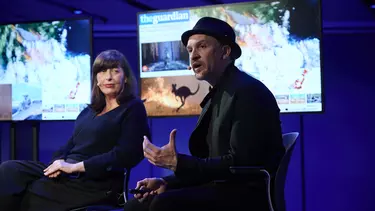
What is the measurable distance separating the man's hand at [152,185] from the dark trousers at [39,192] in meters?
0.60

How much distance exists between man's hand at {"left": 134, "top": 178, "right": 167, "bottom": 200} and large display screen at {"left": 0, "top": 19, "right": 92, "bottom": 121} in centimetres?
171

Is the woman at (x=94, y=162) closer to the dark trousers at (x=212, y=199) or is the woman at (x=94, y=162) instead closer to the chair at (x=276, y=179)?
the dark trousers at (x=212, y=199)

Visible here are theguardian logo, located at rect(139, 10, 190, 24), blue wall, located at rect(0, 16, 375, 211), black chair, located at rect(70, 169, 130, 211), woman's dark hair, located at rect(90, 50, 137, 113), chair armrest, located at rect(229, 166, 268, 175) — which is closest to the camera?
chair armrest, located at rect(229, 166, 268, 175)

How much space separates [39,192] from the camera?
8.93ft

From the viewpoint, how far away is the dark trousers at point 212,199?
74.1 inches

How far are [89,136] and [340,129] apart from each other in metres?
2.60

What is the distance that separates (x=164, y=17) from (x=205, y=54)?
1614 millimetres

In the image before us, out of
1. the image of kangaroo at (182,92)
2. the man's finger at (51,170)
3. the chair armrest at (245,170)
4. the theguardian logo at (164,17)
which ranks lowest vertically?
the man's finger at (51,170)

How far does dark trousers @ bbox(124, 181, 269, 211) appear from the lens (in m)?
1.88

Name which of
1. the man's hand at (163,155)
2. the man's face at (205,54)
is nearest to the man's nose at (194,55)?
the man's face at (205,54)

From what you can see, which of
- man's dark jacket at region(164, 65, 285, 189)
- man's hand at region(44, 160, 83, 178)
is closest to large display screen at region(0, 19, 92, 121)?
man's hand at region(44, 160, 83, 178)

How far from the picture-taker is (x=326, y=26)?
4.54 m

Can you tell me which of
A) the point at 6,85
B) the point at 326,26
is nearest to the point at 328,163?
the point at 326,26

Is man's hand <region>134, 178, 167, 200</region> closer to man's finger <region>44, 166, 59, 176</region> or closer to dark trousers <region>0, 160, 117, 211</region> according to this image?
dark trousers <region>0, 160, 117, 211</region>
